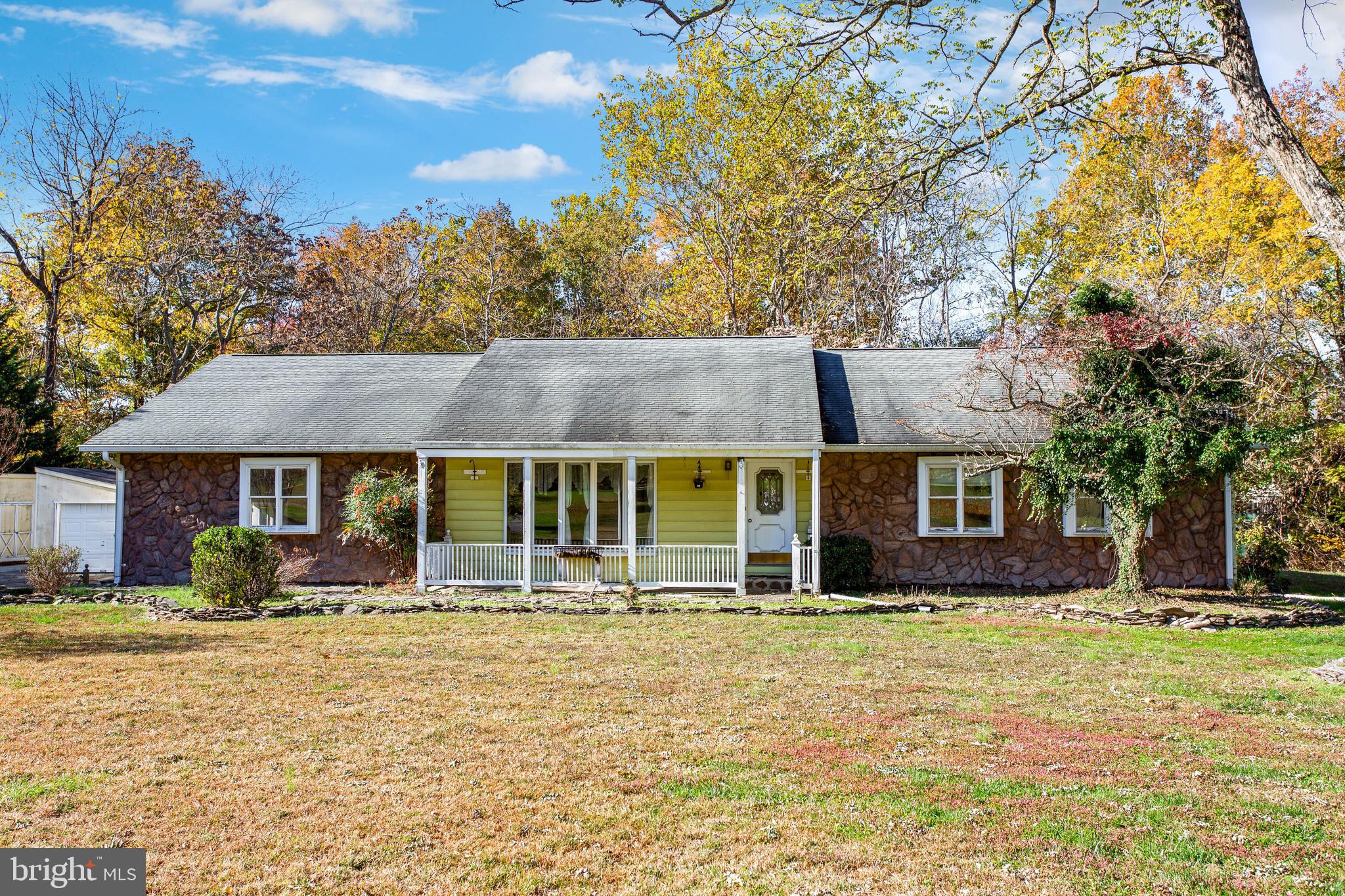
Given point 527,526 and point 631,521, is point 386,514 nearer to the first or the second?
point 527,526

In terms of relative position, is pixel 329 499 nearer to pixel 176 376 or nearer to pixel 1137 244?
pixel 176 376

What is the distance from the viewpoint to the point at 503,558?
16375 millimetres

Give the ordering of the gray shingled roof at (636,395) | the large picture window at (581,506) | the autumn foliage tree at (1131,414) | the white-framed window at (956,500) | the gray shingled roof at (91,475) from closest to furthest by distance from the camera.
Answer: the autumn foliage tree at (1131,414) < the gray shingled roof at (636,395) < the white-framed window at (956,500) < the large picture window at (581,506) < the gray shingled roof at (91,475)

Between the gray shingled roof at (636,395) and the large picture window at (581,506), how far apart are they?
1157 mm

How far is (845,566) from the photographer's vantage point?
1584cm

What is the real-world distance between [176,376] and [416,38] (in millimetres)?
19091

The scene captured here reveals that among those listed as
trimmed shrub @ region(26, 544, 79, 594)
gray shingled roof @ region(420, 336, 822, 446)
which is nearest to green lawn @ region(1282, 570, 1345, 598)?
gray shingled roof @ region(420, 336, 822, 446)

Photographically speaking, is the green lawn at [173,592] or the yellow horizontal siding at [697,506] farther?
the yellow horizontal siding at [697,506]

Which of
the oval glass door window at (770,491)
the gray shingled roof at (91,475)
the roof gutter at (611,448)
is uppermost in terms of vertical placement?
the roof gutter at (611,448)

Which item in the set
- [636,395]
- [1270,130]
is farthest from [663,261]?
[1270,130]

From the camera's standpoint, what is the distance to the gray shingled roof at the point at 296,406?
659 inches

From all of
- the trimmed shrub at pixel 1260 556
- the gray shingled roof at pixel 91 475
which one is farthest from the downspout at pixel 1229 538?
Result: the gray shingled roof at pixel 91 475

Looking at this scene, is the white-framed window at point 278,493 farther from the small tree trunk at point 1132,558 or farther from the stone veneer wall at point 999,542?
the small tree trunk at point 1132,558

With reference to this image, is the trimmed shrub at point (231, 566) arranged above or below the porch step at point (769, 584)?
above
